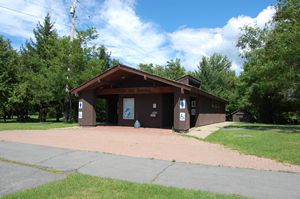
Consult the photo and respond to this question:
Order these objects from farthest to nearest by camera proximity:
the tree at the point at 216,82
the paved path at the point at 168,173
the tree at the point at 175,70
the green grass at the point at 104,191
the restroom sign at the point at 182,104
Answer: the tree at the point at 175,70
the tree at the point at 216,82
the restroom sign at the point at 182,104
the paved path at the point at 168,173
the green grass at the point at 104,191

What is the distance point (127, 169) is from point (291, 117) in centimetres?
3467

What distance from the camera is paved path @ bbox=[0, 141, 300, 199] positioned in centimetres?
439

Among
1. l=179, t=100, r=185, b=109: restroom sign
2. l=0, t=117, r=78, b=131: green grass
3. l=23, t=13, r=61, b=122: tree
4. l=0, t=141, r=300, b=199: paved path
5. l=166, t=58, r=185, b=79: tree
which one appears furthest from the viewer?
l=166, t=58, r=185, b=79: tree

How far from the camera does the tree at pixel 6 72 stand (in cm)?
2412

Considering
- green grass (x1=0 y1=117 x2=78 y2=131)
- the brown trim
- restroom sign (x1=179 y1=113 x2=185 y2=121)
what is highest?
the brown trim

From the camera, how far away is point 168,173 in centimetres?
542

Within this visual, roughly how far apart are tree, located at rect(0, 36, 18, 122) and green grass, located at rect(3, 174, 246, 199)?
23943 millimetres

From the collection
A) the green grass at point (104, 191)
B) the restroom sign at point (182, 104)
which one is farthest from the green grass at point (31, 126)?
the green grass at point (104, 191)

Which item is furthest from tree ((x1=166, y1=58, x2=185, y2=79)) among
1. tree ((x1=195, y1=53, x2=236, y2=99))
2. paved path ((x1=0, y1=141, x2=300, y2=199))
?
paved path ((x1=0, y1=141, x2=300, y2=199))

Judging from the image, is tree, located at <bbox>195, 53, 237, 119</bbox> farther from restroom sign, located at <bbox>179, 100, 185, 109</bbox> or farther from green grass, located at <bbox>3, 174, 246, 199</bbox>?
green grass, located at <bbox>3, 174, 246, 199</bbox>

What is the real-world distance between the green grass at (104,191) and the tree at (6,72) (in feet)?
78.6

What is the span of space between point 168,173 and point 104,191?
6.08 ft

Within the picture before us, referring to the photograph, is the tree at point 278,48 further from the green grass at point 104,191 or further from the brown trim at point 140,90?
the green grass at point 104,191

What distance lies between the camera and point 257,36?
18.4 meters
